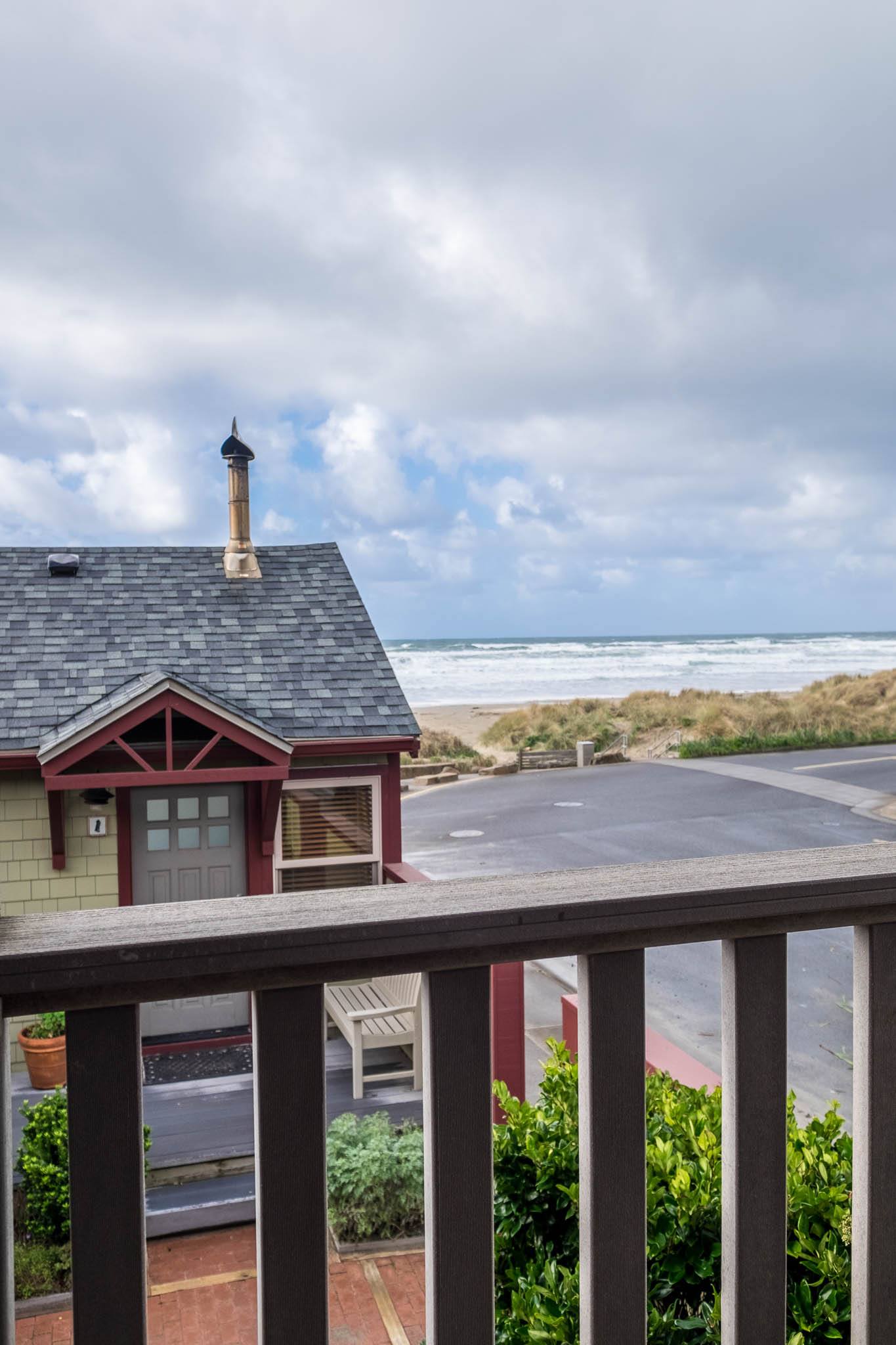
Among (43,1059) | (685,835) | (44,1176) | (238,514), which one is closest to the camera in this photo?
(44,1176)

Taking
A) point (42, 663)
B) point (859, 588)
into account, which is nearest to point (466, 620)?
point (859, 588)

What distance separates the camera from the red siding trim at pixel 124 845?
442 cm

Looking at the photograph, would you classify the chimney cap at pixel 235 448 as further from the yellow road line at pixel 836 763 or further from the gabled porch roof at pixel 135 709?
the yellow road line at pixel 836 763

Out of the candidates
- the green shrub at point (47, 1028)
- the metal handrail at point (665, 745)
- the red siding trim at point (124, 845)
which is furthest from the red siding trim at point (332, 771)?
the metal handrail at point (665, 745)

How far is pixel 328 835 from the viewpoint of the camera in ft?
15.3

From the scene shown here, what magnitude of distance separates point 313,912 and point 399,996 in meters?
3.84

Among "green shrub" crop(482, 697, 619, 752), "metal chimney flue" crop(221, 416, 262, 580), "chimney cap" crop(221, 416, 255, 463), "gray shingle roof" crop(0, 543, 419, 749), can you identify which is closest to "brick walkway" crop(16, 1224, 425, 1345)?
"gray shingle roof" crop(0, 543, 419, 749)

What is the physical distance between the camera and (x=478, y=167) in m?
8.84

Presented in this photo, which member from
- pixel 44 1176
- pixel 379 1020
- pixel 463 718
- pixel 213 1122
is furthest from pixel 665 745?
pixel 44 1176

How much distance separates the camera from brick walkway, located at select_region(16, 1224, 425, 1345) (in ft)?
8.05

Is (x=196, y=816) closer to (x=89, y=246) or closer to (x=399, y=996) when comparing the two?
(x=399, y=996)

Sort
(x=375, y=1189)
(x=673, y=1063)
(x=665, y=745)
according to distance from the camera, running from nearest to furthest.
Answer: (x=673, y=1063) < (x=375, y=1189) < (x=665, y=745)

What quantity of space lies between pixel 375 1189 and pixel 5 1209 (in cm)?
286

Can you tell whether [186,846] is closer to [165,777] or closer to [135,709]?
[165,777]
